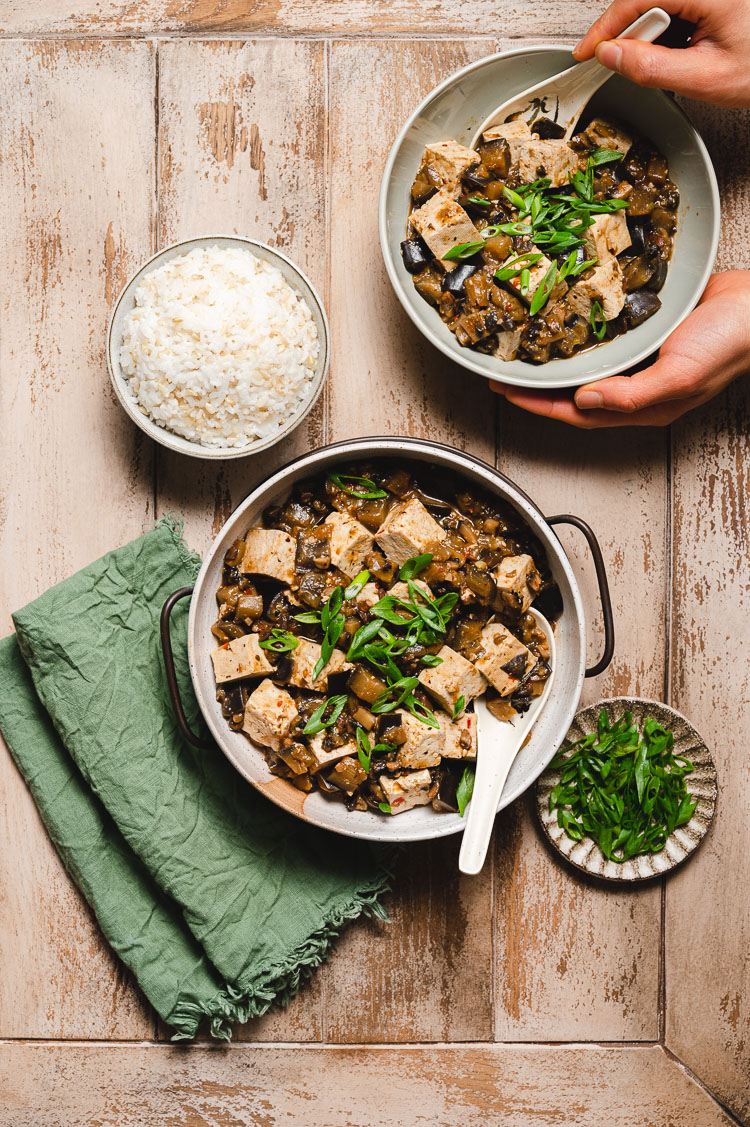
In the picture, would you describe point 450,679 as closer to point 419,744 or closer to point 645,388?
point 419,744

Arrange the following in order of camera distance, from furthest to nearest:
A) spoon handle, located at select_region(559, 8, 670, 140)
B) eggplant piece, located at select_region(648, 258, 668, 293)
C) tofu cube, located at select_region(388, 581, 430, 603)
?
eggplant piece, located at select_region(648, 258, 668, 293) < tofu cube, located at select_region(388, 581, 430, 603) < spoon handle, located at select_region(559, 8, 670, 140)

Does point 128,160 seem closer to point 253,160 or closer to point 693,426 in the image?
point 253,160

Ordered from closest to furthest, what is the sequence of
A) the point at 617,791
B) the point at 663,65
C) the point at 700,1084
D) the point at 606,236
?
1. the point at 663,65
2. the point at 606,236
3. the point at 617,791
4. the point at 700,1084

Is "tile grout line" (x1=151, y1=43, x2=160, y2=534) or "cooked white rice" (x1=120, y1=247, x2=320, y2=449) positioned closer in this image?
"cooked white rice" (x1=120, y1=247, x2=320, y2=449)

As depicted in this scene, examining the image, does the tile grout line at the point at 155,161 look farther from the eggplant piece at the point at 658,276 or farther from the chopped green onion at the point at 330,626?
the eggplant piece at the point at 658,276

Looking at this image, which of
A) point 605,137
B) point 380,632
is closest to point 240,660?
point 380,632

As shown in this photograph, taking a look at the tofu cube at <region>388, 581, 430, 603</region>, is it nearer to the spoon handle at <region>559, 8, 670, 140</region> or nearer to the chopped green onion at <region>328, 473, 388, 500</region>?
the chopped green onion at <region>328, 473, 388, 500</region>

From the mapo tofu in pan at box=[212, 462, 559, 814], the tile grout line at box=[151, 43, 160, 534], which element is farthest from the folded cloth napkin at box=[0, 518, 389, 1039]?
the tile grout line at box=[151, 43, 160, 534]
